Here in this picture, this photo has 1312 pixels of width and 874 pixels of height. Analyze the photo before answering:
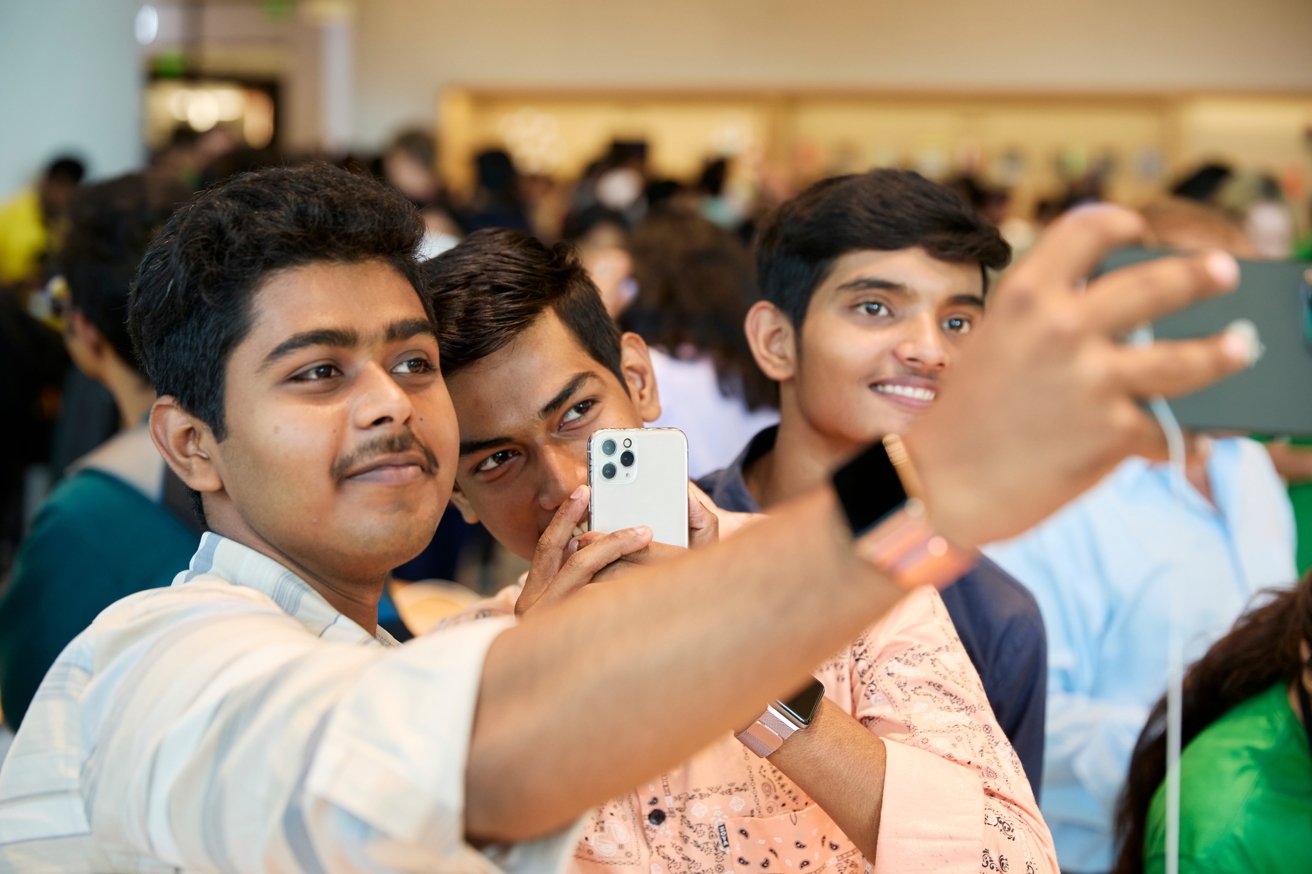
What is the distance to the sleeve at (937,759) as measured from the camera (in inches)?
46.2

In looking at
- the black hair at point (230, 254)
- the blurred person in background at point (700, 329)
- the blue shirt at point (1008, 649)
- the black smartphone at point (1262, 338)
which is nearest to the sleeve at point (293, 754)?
A: the black hair at point (230, 254)

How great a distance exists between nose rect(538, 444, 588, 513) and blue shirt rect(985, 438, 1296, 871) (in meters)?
1.12

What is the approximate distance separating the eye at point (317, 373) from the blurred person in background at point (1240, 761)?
1250mm

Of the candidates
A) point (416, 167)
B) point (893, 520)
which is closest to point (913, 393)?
point (893, 520)

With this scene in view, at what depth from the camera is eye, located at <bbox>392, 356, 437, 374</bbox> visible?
1.19 m

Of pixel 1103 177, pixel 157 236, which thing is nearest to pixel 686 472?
pixel 157 236

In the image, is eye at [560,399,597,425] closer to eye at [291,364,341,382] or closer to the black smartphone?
eye at [291,364,341,382]

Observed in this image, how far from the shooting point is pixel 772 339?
2.06 m

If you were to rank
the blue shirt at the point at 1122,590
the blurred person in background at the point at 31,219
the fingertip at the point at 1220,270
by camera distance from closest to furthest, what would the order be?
the fingertip at the point at 1220,270 → the blue shirt at the point at 1122,590 → the blurred person in background at the point at 31,219

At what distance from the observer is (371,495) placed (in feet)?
3.65

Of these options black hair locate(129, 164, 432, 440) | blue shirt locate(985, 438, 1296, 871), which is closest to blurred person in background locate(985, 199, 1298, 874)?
blue shirt locate(985, 438, 1296, 871)

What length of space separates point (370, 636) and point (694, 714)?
0.48m

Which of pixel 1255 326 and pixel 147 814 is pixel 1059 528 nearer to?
pixel 1255 326

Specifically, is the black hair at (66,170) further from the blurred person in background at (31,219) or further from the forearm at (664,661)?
the forearm at (664,661)
